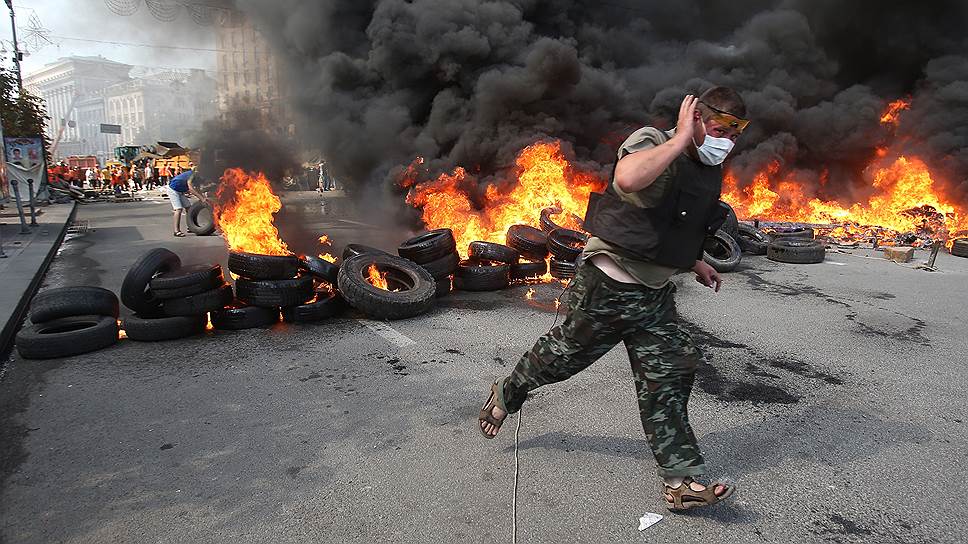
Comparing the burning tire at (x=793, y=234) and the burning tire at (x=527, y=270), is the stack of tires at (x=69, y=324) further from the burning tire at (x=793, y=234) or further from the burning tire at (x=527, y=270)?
the burning tire at (x=793, y=234)

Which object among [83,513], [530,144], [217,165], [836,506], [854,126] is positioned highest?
[854,126]

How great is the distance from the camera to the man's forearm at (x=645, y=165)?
213 cm

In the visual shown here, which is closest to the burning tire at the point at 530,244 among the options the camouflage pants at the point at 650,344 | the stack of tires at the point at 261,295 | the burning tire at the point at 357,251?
the burning tire at the point at 357,251

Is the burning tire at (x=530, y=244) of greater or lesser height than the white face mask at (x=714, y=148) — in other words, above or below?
below

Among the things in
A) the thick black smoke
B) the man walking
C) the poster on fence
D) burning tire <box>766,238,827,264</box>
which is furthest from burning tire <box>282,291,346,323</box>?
the poster on fence

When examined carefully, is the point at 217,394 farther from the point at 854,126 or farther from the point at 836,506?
the point at 854,126

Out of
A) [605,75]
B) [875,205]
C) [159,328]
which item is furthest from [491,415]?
[875,205]

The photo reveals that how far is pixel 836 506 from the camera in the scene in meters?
2.65

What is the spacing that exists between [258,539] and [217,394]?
181 centimetres

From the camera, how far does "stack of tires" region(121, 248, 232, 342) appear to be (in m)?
4.95

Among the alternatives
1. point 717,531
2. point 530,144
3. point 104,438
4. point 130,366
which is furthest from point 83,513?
point 530,144

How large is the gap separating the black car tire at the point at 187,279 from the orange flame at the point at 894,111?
68.2ft

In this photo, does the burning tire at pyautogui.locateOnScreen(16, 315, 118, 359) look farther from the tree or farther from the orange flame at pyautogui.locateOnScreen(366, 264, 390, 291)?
the tree

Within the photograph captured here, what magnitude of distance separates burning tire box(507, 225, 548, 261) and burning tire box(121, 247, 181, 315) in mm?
4780
